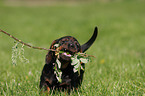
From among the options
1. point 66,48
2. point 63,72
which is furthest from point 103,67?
point 66,48

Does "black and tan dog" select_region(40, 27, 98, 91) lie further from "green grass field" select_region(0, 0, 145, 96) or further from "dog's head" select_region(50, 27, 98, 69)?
"green grass field" select_region(0, 0, 145, 96)

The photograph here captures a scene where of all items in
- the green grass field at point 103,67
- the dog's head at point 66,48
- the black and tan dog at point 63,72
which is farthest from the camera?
the green grass field at point 103,67

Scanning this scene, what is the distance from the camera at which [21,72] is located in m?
4.43

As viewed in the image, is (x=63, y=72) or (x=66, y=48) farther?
(x=63, y=72)

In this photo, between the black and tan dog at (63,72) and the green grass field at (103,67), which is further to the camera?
the green grass field at (103,67)

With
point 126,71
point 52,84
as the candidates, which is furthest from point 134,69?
point 52,84

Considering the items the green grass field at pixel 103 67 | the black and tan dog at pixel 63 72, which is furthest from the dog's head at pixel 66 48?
the green grass field at pixel 103 67

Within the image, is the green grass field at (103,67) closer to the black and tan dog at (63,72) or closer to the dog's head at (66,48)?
the black and tan dog at (63,72)

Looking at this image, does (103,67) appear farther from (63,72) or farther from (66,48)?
(66,48)

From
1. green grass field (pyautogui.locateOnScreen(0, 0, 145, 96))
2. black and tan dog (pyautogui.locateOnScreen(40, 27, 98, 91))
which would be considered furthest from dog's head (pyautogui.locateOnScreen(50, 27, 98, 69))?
green grass field (pyautogui.locateOnScreen(0, 0, 145, 96))

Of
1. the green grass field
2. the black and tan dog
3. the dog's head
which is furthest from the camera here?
the green grass field

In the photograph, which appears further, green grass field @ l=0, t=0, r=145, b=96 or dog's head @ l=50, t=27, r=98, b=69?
green grass field @ l=0, t=0, r=145, b=96

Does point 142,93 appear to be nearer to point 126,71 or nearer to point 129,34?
point 126,71

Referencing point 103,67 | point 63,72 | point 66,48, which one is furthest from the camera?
point 103,67
